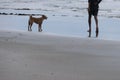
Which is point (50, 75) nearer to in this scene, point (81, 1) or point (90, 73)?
point (90, 73)

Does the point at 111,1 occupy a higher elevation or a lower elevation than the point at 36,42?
lower

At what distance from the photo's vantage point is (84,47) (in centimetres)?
998

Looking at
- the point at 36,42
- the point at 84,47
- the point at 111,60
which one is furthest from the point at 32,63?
the point at 36,42

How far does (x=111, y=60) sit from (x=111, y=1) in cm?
2766

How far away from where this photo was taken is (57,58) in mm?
8273

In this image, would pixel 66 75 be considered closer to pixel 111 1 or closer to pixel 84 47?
pixel 84 47

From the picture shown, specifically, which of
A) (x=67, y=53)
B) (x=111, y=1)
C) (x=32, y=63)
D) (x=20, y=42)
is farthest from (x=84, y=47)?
(x=111, y=1)

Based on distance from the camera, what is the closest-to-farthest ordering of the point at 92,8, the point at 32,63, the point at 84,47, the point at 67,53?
the point at 32,63 < the point at 67,53 < the point at 84,47 < the point at 92,8

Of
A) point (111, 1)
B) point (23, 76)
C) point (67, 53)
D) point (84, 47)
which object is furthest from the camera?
point (111, 1)

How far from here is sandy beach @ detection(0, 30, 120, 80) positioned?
6.70 meters

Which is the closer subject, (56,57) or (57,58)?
(57,58)

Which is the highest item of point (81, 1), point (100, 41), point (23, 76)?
point (23, 76)

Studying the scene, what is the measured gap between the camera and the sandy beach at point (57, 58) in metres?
6.70

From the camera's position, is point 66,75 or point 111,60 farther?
point 111,60
